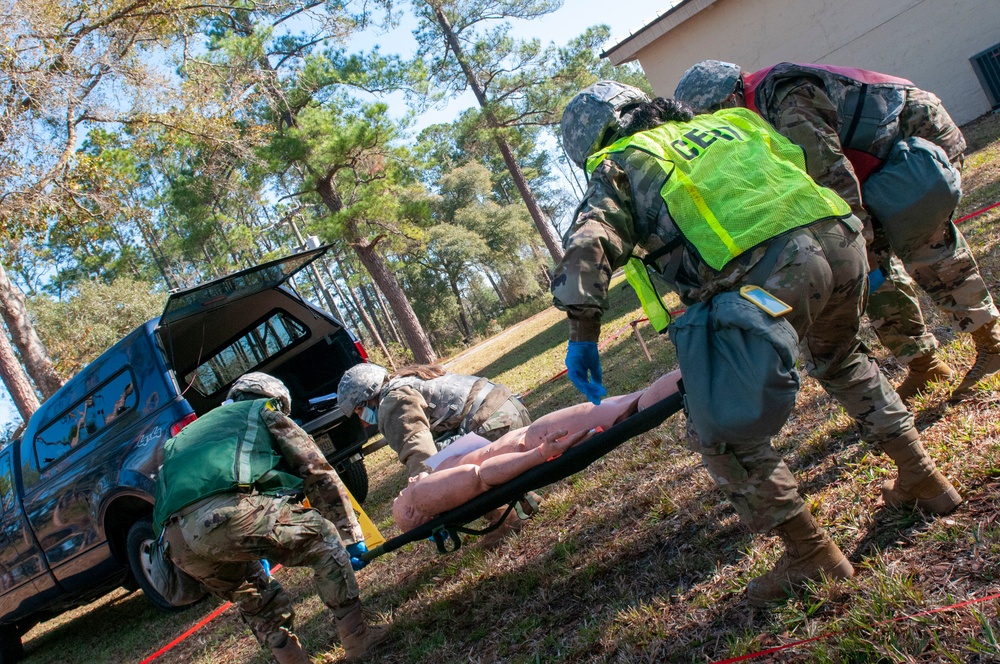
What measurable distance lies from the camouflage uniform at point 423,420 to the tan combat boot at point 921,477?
2.43 metres

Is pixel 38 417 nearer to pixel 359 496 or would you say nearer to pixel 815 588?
pixel 359 496

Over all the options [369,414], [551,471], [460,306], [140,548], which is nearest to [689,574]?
[551,471]

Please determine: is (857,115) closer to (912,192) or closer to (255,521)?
(912,192)

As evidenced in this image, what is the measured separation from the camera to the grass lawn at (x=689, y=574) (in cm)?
212

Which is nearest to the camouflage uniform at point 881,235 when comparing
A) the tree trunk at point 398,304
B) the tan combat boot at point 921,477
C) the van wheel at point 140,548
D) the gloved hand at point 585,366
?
the tan combat boot at point 921,477

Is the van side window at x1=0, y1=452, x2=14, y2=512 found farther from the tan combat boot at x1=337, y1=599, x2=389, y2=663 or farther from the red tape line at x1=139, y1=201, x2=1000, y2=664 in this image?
the tan combat boot at x1=337, y1=599, x2=389, y2=663

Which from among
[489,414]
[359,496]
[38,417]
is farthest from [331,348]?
[489,414]

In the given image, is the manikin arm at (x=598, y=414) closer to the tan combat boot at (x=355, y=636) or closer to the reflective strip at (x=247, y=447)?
the tan combat boot at (x=355, y=636)

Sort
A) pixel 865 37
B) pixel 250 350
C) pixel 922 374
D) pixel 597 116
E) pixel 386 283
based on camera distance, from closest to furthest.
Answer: pixel 597 116
pixel 922 374
pixel 250 350
pixel 865 37
pixel 386 283

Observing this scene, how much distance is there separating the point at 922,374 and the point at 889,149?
1.14 m

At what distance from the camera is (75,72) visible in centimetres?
1388

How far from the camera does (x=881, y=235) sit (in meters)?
3.29

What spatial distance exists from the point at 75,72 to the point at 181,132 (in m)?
2.30

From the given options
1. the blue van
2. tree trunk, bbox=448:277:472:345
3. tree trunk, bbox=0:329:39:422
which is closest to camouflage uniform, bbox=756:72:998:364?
the blue van
